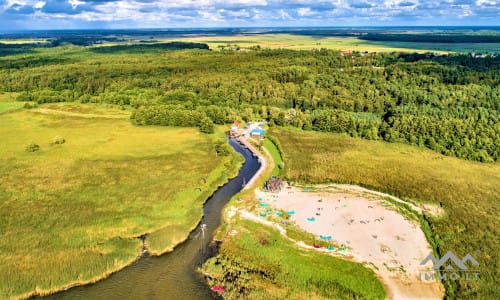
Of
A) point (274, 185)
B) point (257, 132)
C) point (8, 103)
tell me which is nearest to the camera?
point (274, 185)

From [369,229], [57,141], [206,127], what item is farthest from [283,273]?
[57,141]

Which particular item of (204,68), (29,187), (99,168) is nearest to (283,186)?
(99,168)

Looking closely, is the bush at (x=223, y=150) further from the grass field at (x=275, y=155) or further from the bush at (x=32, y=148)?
the bush at (x=32, y=148)

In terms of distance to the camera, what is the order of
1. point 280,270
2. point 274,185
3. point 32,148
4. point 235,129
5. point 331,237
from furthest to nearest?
point 235,129
point 32,148
point 274,185
point 331,237
point 280,270

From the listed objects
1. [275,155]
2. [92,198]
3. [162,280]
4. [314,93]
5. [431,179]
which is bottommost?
[162,280]

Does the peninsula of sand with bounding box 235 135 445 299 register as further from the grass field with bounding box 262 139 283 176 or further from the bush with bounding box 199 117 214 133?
the bush with bounding box 199 117 214 133

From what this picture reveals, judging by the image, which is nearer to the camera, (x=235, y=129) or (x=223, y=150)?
(x=223, y=150)

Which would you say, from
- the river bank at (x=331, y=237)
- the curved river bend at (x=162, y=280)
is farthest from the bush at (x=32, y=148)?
the curved river bend at (x=162, y=280)

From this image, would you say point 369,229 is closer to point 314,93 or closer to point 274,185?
point 274,185
